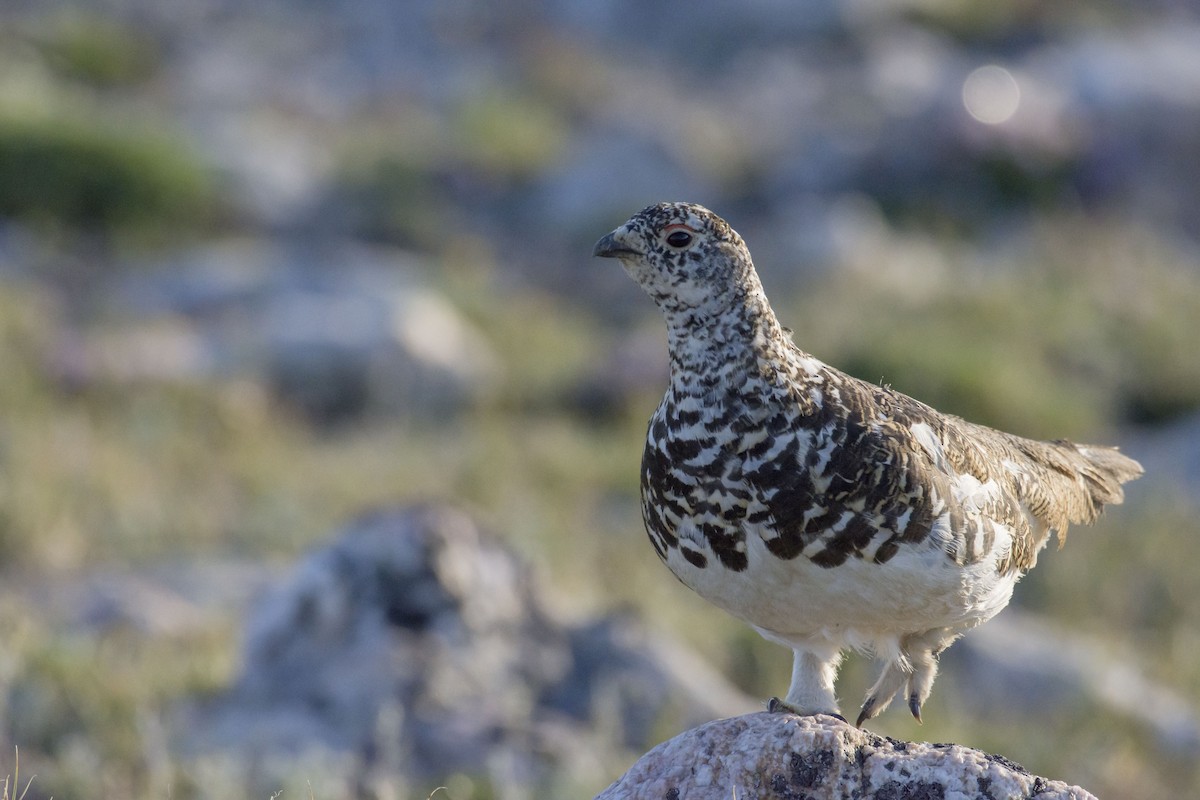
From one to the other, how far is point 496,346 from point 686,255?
883 centimetres

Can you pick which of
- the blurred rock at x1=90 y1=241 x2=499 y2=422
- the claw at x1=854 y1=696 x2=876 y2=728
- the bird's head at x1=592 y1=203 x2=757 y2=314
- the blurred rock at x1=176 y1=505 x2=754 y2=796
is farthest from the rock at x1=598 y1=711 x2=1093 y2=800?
the blurred rock at x1=90 y1=241 x2=499 y2=422

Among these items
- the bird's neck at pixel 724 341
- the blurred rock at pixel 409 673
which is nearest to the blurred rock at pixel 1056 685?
the blurred rock at pixel 409 673

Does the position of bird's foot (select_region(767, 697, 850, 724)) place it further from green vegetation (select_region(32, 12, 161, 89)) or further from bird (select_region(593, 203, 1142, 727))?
green vegetation (select_region(32, 12, 161, 89))

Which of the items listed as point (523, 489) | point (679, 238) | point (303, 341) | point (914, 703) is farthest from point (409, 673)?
point (303, 341)

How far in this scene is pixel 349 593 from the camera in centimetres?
515

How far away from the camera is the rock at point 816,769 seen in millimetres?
2959

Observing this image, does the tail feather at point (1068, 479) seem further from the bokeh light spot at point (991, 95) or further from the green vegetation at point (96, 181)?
the bokeh light spot at point (991, 95)

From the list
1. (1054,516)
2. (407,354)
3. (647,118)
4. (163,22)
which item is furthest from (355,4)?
(1054,516)

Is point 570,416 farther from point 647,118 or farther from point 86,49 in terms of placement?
point 86,49

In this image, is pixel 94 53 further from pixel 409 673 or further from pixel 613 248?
pixel 613 248

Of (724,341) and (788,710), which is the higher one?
(724,341)

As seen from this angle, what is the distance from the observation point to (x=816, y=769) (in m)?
3.04

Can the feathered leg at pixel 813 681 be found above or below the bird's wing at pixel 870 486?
below

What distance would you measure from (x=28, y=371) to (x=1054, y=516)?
8213mm
